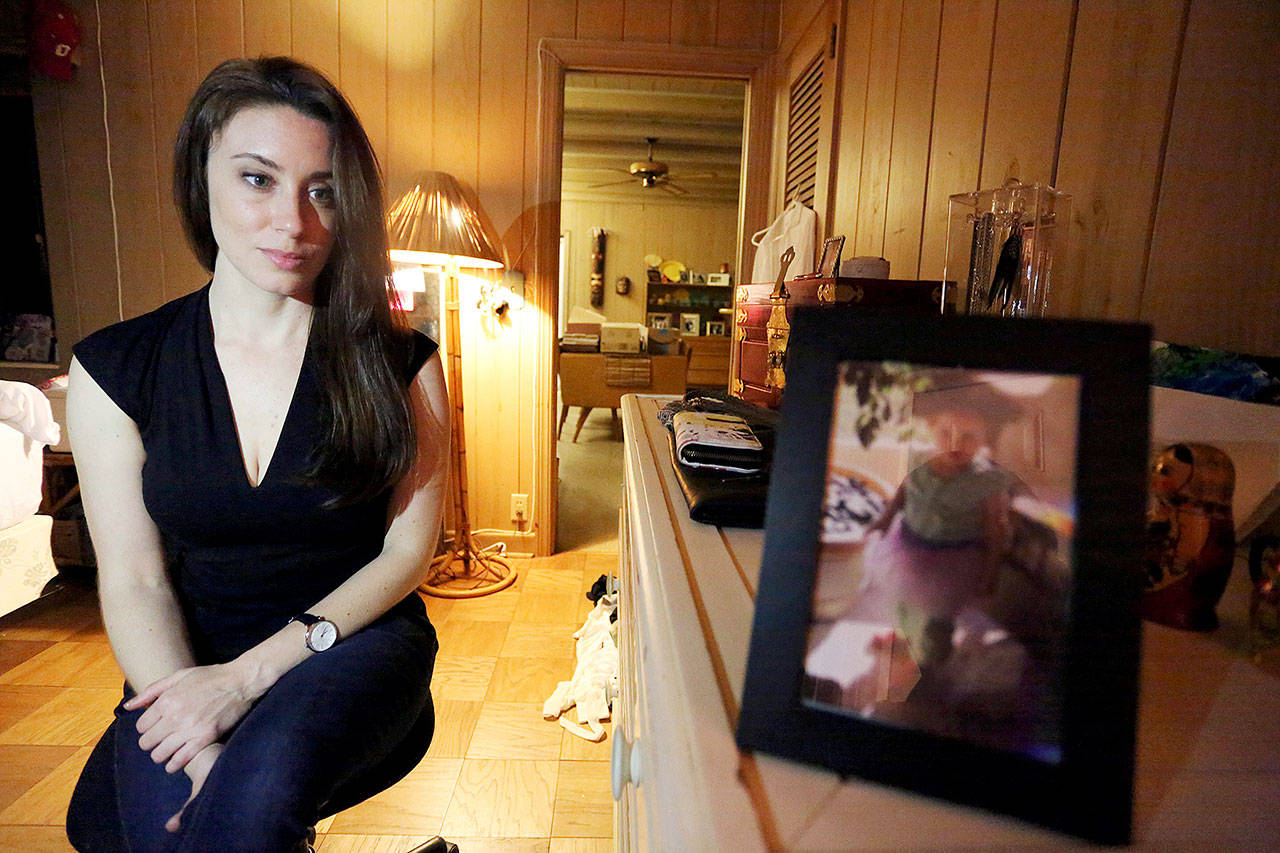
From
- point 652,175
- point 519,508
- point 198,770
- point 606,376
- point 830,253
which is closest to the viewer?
point 198,770

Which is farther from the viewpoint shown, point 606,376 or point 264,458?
point 606,376

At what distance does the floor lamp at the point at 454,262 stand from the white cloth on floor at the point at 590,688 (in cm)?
66

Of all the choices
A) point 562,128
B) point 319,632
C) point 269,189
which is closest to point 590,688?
point 319,632

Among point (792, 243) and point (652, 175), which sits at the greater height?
point (652, 175)

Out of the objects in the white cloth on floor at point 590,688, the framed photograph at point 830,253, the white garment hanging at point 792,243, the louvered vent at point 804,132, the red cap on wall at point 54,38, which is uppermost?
the red cap on wall at point 54,38

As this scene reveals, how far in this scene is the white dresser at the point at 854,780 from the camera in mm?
260

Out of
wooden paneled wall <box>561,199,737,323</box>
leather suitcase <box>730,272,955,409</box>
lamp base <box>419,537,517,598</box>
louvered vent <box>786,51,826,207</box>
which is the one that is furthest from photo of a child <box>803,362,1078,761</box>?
wooden paneled wall <box>561,199,737,323</box>

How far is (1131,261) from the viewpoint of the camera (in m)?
0.74

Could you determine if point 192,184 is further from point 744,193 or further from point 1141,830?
point 744,193

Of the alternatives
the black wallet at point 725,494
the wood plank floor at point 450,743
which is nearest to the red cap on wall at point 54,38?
the wood plank floor at point 450,743

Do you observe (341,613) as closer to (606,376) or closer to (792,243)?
(792,243)

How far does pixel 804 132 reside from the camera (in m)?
2.14

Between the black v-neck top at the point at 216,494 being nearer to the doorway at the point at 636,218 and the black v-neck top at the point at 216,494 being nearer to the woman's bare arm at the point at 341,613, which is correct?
the woman's bare arm at the point at 341,613

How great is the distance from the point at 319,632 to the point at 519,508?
2.04 metres
